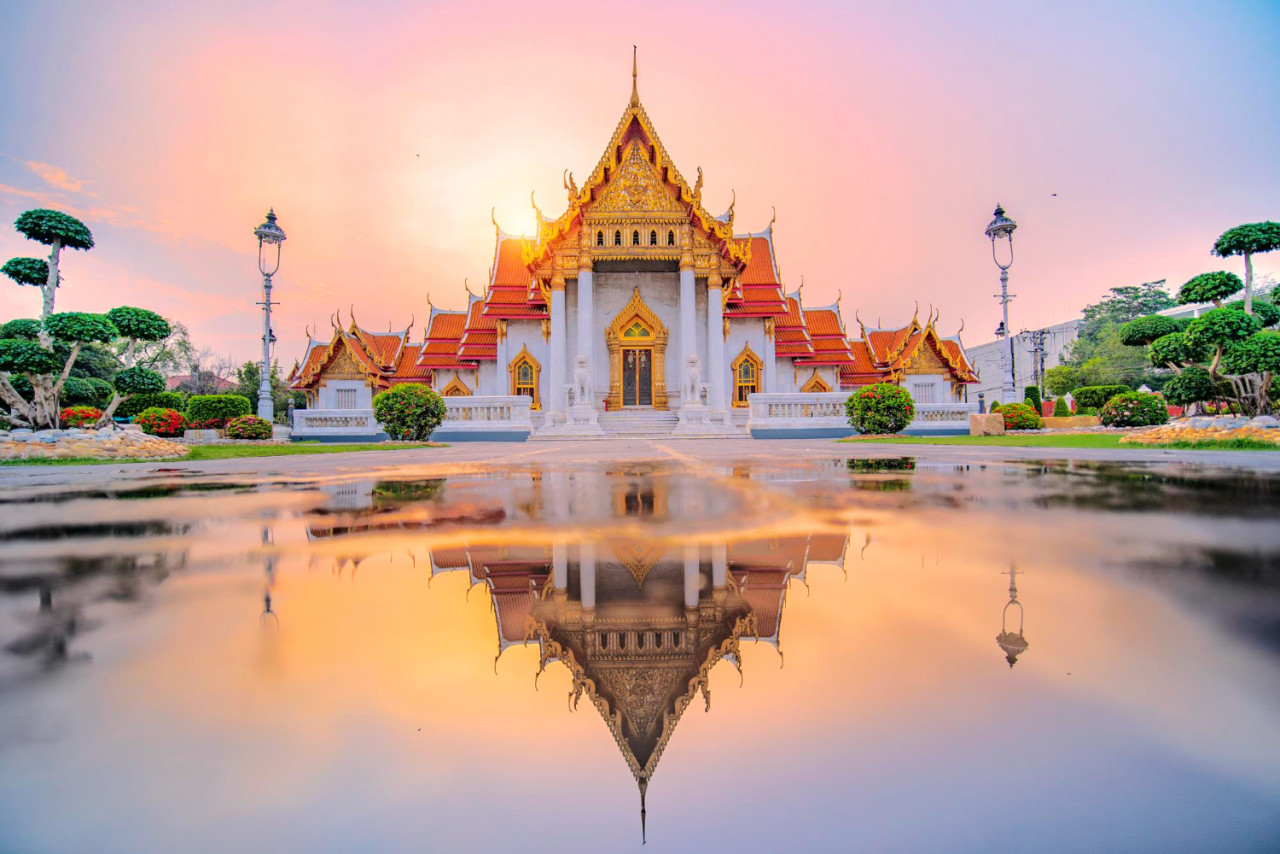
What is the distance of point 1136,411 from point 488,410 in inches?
812

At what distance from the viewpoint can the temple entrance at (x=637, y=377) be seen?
23.2 m

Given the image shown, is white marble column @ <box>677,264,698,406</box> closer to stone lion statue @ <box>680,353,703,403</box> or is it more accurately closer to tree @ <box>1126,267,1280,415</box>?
stone lion statue @ <box>680,353,703,403</box>

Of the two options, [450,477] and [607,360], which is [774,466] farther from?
[607,360]

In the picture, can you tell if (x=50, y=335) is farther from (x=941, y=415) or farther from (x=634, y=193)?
(x=941, y=415)

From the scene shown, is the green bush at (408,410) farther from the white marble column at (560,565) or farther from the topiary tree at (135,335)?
the white marble column at (560,565)

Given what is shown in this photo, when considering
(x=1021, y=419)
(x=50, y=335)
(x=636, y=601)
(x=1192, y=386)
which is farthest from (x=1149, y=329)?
(x=50, y=335)

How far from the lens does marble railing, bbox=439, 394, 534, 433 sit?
58.6 feet

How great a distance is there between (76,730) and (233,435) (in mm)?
20370

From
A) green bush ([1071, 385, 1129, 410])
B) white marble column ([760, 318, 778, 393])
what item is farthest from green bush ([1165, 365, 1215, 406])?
green bush ([1071, 385, 1129, 410])

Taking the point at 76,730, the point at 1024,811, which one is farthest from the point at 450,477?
the point at 1024,811

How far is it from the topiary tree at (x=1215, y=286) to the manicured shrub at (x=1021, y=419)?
9.00 meters

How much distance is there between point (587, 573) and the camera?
179 cm

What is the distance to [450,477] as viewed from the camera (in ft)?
17.6

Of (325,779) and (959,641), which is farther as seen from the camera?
(959,641)
